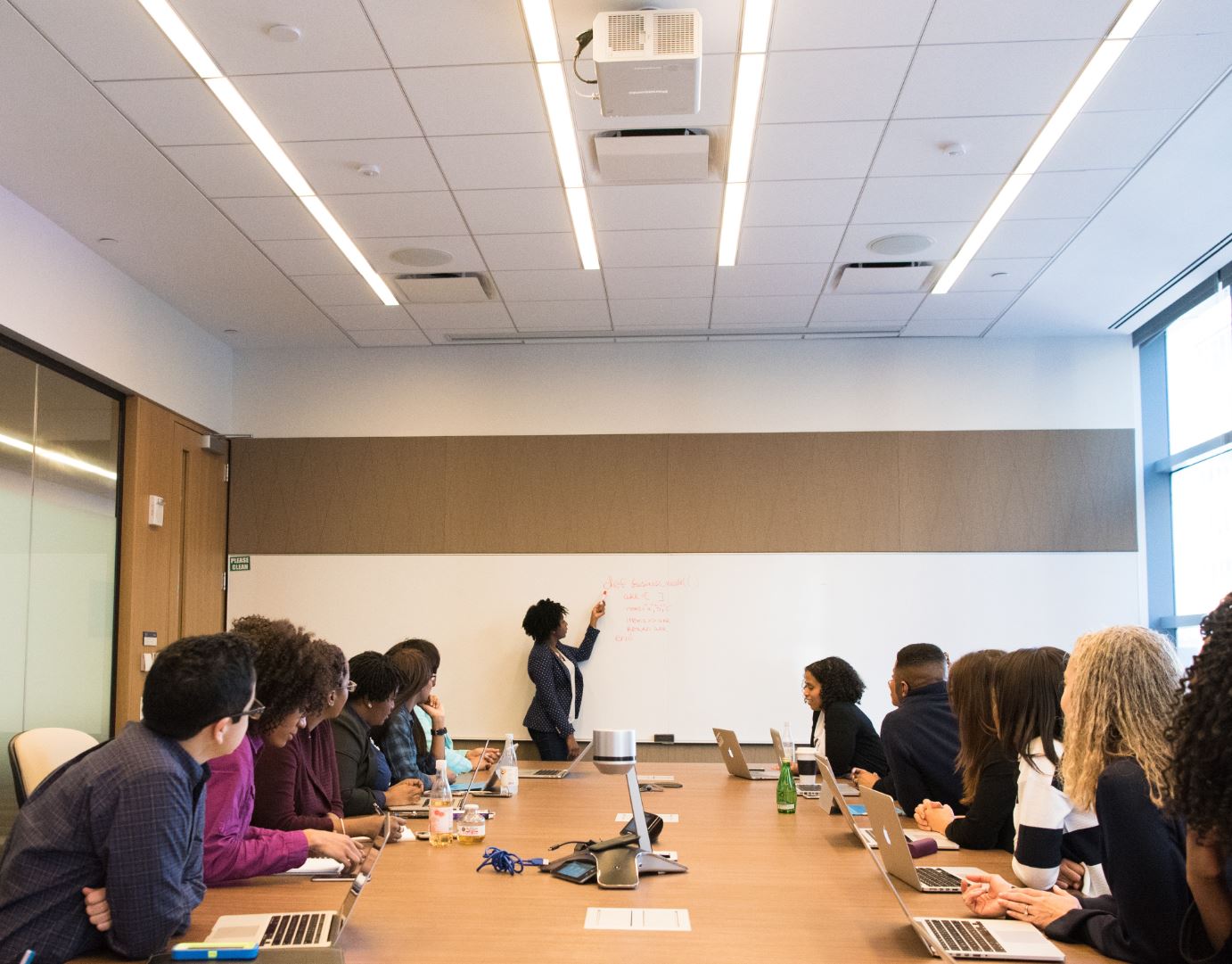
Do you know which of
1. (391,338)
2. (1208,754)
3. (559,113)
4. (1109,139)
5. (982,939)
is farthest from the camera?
(391,338)

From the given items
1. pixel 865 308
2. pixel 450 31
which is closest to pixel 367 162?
pixel 450 31

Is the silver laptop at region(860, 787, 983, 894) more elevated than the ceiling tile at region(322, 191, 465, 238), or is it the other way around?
the ceiling tile at region(322, 191, 465, 238)

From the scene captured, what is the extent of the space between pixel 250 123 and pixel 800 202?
2.52 meters

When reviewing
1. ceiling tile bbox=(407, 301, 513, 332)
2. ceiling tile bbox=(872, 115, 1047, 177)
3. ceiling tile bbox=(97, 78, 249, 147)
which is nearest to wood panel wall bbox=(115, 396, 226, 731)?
ceiling tile bbox=(407, 301, 513, 332)

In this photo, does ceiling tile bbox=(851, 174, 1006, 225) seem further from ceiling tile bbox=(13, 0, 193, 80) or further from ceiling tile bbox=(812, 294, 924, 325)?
ceiling tile bbox=(13, 0, 193, 80)

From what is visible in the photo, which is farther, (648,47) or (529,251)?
(529,251)

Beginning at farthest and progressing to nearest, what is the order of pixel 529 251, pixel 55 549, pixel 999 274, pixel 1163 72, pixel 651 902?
1. pixel 999 274
2. pixel 529 251
3. pixel 55 549
4. pixel 1163 72
5. pixel 651 902

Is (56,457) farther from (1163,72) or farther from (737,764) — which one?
(1163,72)

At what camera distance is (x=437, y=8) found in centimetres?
376

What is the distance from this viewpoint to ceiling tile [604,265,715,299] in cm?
638

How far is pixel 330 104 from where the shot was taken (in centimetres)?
441

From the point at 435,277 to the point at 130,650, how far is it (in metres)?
2.80

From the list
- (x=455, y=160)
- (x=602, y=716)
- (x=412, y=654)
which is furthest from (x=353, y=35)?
(x=602, y=716)

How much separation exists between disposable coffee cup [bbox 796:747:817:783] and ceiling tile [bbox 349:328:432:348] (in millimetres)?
4009
